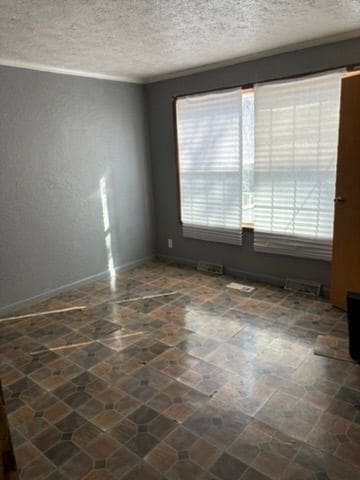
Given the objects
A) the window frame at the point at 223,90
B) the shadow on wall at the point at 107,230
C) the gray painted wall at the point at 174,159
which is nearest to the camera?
the window frame at the point at 223,90

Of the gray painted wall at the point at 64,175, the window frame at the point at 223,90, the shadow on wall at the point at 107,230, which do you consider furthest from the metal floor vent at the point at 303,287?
the gray painted wall at the point at 64,175

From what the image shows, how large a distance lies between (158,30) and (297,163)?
1.76 meters

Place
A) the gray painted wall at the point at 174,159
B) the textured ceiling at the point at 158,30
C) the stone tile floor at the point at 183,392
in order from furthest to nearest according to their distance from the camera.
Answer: the gray painted wall at the point at 174,159, the textured ceiling at the point at 158,30, the stone tile floor at the point at 183,392

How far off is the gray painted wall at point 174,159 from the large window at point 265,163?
11cm

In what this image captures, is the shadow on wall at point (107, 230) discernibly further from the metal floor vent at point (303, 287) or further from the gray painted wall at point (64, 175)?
the metal floor vent at point (303, 287)

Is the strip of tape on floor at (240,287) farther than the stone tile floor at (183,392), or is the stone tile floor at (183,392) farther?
the strip of tape on floor at (240,287)

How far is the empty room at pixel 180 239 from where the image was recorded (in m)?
1.98

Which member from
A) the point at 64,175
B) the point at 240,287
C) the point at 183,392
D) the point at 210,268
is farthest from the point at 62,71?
the point at 183,392

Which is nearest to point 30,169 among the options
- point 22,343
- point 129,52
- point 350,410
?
point 129,52

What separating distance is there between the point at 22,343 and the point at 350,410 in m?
2.46

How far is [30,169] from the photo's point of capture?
363 centimetres

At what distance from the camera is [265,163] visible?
3.77 m

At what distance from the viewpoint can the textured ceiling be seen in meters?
2.26

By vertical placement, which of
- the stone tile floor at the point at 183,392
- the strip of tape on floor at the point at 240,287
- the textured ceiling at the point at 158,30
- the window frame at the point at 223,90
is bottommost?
the stone tile floor at the point at 183,392
